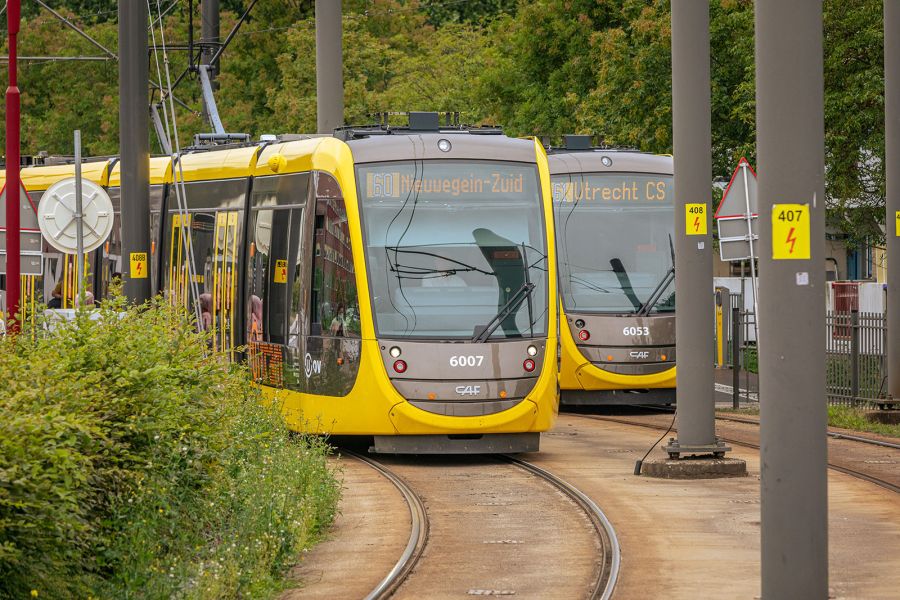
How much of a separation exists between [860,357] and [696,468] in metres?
7.97

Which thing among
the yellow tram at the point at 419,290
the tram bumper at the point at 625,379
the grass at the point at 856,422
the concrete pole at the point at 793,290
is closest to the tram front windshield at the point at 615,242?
the tram bumper at the point at 625,379

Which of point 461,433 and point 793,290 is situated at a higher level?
point 793,290

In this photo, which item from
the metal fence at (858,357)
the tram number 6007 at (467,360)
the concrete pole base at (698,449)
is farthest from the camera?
the metal fence at (858,357)

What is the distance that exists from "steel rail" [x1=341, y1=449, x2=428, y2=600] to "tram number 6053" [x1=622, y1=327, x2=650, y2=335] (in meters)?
6.25

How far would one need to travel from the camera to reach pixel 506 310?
16.1 meters

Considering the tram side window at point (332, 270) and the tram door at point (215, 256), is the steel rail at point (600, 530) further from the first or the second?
the tram door at point (215, 256)

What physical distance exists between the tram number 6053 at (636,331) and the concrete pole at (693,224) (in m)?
6.45

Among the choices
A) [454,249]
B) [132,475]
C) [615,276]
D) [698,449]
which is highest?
[454,249]

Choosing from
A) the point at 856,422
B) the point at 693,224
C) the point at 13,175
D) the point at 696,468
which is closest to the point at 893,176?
the point at 856,422

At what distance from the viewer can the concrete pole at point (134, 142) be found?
17016mm

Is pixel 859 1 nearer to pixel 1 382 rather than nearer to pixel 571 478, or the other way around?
pixel 571 478

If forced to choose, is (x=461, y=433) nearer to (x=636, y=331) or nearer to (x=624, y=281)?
(x=636, y=331)

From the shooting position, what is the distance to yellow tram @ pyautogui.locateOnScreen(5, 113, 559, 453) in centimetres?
1589

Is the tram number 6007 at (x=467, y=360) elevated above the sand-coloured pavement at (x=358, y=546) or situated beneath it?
elevated above
